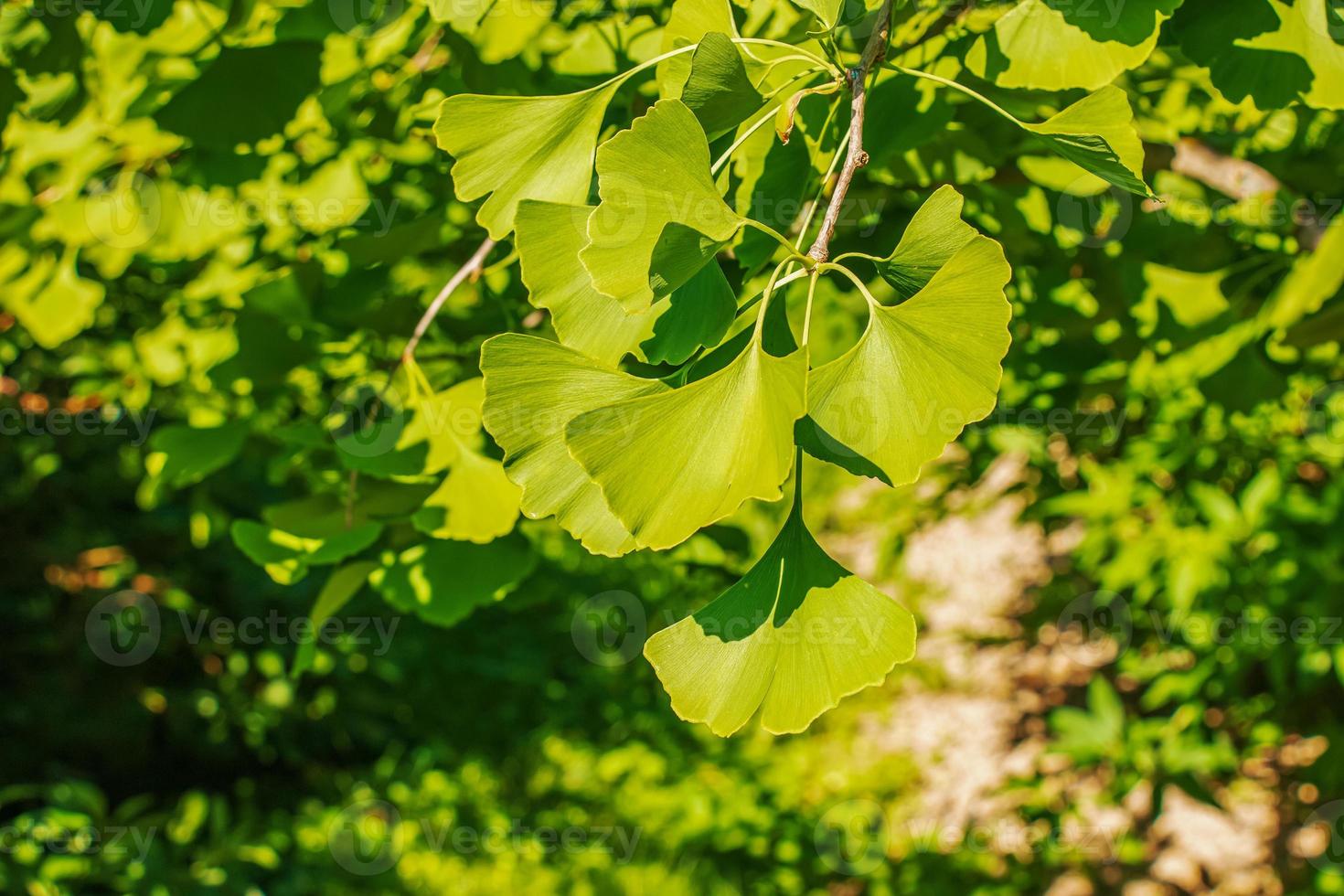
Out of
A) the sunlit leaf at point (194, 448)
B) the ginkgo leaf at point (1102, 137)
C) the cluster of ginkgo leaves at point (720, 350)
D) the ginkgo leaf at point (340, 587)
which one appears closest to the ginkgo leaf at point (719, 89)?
the cluster of ginkgo leaves at point (720, 350)

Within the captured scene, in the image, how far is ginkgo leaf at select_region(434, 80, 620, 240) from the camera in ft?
2.22

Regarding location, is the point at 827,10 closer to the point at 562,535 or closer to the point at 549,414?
the point at 549,414

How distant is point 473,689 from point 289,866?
71 cm

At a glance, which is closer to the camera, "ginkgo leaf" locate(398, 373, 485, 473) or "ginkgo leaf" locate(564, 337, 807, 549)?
"ginkgo leaf" locate(564, 337, 807, 549)

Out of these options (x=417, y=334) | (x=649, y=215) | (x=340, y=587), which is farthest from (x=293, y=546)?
(x=649, y=215)

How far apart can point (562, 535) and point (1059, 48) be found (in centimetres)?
A: 202

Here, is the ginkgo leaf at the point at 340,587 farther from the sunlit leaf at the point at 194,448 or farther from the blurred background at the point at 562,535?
the sunlit leaf at the point at 194,448

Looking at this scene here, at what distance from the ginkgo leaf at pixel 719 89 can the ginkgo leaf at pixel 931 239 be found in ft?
0.38

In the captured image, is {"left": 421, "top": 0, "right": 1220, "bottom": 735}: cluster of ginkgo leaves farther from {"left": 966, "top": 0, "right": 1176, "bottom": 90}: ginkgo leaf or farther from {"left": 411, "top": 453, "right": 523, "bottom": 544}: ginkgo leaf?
{"left": 411, "top": 453, "right": 523, "bottom": 544}: ginkgo leaf

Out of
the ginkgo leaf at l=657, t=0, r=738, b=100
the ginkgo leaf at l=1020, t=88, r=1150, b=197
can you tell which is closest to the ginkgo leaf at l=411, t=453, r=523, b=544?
the ginkgo leaf at l=657, t=0, r=738, b=100

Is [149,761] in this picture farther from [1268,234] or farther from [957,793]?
[1268,234]

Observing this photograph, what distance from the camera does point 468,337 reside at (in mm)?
1096

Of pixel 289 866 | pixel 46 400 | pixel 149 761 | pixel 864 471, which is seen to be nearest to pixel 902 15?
pixel 864 471

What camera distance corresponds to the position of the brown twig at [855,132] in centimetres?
53
